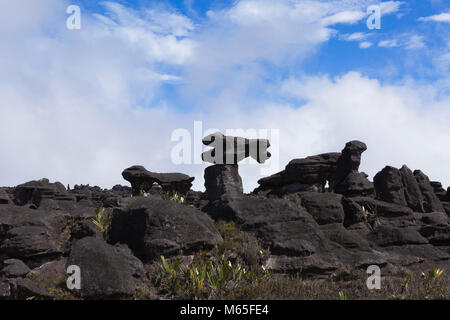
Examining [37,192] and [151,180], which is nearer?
[37,192]

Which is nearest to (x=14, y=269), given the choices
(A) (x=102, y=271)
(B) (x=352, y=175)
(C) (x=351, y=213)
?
(A) (x=102, y=271)

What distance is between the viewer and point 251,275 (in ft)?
44.0

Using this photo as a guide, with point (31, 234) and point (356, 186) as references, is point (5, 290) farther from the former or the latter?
point (356, 186)

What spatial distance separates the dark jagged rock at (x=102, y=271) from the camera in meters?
11.3

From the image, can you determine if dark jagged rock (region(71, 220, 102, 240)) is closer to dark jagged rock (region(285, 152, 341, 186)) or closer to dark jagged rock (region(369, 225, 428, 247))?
dark jagged rock (region(369, 225, 428, 247))

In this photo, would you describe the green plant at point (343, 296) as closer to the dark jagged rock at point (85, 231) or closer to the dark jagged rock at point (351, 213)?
the dark jagged rock at point (351, 213)

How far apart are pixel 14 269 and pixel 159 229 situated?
4245mm

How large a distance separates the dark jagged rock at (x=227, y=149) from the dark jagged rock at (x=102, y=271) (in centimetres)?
1249

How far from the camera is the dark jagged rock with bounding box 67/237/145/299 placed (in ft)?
37.2

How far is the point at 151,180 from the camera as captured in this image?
33.1 m

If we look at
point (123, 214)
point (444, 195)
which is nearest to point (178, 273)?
point (123, 214)

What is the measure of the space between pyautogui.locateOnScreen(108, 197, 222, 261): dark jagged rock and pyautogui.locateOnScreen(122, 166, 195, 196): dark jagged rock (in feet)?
50.9
